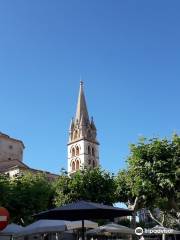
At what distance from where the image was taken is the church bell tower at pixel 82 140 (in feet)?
401

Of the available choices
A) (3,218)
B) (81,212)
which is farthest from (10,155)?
(3,218)

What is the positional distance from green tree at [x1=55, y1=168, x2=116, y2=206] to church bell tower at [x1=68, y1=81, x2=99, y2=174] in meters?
76.8

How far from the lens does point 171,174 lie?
84.9ft

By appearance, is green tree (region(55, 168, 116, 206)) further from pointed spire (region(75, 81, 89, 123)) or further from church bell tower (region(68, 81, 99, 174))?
pointed spire (region(75, 81, 89, 123))

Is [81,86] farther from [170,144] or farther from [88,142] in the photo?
[170,144]

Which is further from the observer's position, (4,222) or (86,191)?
(86,191)

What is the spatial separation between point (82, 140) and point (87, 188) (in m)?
81.2

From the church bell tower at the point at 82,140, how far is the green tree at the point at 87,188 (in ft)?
252

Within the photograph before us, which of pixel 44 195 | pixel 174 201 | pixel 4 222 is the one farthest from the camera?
pixel 44 195

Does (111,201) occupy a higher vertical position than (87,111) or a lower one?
lower

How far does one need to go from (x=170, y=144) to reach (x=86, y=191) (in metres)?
16.3

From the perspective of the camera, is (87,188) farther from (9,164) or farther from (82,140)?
(82,140)

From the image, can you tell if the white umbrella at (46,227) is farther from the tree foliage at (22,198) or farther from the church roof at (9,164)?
the church roof at (9,164)

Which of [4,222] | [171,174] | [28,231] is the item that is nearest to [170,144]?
[171,174]
